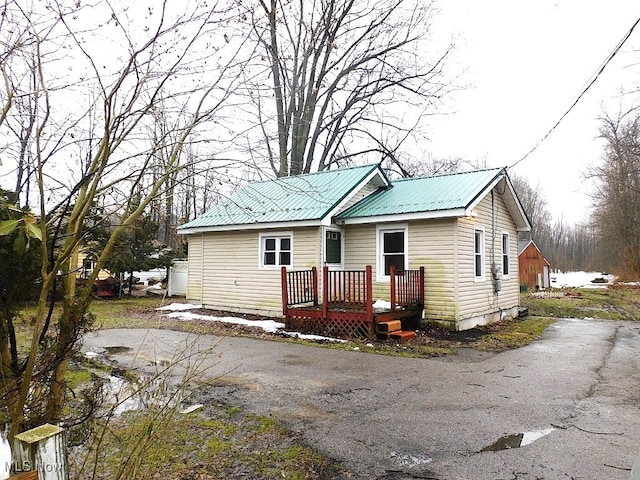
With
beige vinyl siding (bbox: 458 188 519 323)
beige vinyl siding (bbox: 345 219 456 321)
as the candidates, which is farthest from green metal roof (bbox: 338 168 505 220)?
beige vinyl siding (bbox: 458 188 519 323)

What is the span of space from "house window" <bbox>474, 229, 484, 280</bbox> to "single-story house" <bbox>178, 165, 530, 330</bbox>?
3 cm

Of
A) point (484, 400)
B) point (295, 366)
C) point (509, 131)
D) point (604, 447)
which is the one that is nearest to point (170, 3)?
point (604, 447)

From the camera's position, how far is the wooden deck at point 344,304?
10.2 m

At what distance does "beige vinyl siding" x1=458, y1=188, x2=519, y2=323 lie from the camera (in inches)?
449

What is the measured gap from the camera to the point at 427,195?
1202cm

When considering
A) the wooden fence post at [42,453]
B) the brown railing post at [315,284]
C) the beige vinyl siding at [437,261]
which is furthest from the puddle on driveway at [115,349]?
the wooden fence post at [42,453]

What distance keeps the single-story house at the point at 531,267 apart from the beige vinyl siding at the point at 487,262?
50.8 feet

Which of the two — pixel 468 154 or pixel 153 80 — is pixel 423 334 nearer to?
pixel 153 80

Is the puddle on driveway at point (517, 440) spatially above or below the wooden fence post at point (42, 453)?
below

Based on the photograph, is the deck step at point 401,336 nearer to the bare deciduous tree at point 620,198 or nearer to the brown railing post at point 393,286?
the brown railing post at point 393,286

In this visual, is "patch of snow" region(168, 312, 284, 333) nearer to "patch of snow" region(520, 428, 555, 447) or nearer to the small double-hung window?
the small double-hung window

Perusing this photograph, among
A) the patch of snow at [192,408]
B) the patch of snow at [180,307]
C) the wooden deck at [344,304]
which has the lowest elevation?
the patch of snow at [192,408]

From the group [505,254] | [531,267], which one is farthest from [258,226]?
[531,267]

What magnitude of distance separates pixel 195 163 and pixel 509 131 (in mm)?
12691
